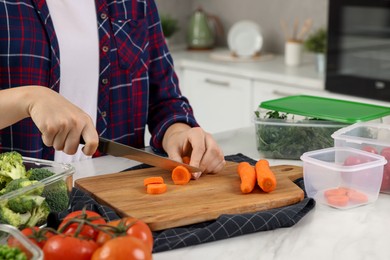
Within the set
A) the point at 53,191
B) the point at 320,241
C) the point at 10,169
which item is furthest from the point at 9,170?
the point at 320,241

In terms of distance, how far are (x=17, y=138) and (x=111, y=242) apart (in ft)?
2.90

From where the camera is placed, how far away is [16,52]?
1723 millimetres

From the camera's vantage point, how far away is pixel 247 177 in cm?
149

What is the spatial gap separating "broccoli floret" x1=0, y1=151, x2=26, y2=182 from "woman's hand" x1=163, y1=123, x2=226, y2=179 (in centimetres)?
40

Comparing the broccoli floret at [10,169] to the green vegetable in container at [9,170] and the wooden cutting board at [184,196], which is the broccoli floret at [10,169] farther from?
the wooden cutting board at [184,196]

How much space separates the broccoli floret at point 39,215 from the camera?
1.21 m

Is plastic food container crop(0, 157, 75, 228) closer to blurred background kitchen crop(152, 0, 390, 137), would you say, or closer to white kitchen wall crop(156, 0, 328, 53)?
blurred background kitchen crop(152, 0, 390, 137)

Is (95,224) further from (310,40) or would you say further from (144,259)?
(310,40)

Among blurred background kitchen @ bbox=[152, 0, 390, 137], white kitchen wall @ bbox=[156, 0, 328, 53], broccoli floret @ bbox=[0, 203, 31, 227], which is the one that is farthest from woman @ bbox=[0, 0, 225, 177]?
white kitchen wall @ bbox=[156, 0, 328, 53]

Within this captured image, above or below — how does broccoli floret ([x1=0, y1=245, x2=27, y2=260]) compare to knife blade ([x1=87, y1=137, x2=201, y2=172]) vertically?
above

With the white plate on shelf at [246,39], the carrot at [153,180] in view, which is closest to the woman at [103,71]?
the carrot at [153,180]

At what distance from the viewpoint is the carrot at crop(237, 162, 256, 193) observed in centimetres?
145

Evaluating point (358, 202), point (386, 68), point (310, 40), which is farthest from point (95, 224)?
point (310, 40)

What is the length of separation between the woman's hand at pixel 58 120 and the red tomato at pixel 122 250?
1.16ft
